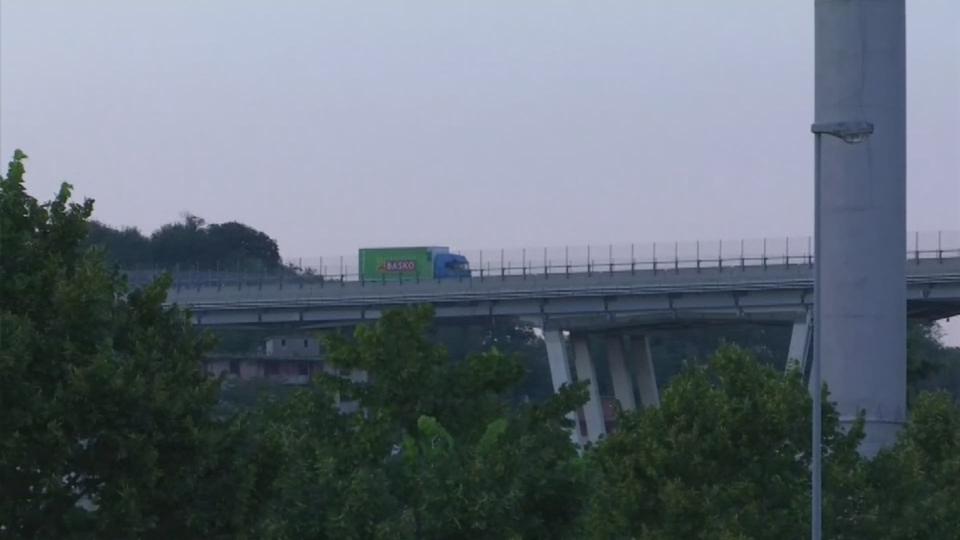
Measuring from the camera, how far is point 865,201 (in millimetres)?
40375

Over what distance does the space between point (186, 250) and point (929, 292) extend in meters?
67.9

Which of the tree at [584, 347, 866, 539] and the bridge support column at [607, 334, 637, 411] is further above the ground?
the tree at [584, 347, 866, 539]

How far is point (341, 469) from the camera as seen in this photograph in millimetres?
22172

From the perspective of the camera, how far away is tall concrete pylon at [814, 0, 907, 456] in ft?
132

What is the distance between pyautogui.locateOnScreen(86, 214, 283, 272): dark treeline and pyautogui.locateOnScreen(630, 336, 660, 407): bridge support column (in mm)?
38459

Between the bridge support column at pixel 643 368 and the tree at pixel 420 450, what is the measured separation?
61.2 meters

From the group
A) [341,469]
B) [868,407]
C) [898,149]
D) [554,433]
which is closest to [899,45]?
[898,149]

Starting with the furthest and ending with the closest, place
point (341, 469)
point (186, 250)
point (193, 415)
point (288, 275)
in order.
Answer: point (186, 250)
point (288, 275)
point (341, 469)
point (193, 415)

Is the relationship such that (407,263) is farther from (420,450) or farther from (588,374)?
(420,450)

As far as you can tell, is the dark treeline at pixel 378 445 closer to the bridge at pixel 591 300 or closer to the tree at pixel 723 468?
the tree at pixel 723 468

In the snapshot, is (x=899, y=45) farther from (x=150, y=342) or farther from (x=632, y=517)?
(x=150, y=342)

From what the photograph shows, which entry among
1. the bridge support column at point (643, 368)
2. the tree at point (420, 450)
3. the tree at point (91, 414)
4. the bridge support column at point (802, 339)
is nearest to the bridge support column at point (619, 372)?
the bridge support column at point (643, 368)

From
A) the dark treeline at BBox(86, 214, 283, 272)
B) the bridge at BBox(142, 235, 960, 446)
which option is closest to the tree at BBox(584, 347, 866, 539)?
the bridge at BBox(142, 235, 960, 446)

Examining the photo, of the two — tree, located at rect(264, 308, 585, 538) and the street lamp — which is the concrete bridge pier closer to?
the street lamp
